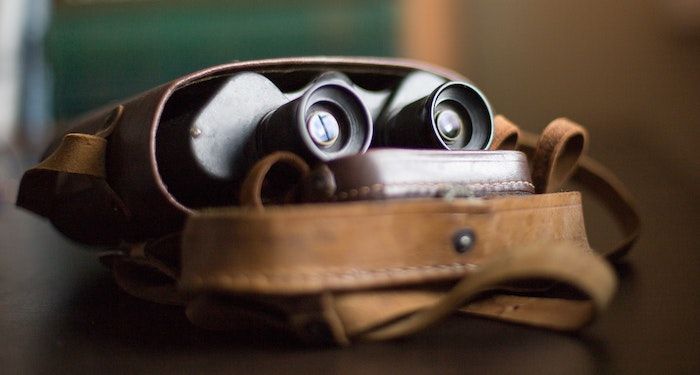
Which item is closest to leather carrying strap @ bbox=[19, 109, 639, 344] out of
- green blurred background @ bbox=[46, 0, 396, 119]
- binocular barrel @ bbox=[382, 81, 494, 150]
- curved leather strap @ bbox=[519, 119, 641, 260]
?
curved leather strap @ bbox=[519, 119, 641, 260]

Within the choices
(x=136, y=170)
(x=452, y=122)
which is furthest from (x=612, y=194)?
(x=136, y=170)

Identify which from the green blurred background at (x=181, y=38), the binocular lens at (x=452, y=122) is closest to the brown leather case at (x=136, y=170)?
the binocular lens at (x=452, y=122)

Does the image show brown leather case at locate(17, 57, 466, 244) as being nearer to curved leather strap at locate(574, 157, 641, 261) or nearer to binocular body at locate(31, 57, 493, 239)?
binocular body at locate(31, 57, 493, 239)

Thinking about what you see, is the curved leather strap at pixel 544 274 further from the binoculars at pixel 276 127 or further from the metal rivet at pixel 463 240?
the binoculars at pixel 276 127

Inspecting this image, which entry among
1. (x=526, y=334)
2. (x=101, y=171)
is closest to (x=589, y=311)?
(x=526, y=334)

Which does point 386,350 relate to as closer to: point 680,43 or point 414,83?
point 414,83

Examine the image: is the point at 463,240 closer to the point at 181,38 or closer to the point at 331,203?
the point at 331,203
